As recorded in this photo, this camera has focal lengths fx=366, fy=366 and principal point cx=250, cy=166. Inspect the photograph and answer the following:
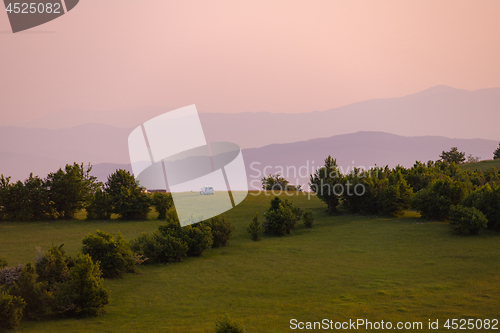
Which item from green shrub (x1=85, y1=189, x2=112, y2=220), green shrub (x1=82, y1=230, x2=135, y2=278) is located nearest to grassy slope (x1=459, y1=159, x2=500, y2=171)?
green shrub (x1=85, y1=189, x2=112, y2=220)

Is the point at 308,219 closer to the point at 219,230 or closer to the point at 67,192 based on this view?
the point at 219,230

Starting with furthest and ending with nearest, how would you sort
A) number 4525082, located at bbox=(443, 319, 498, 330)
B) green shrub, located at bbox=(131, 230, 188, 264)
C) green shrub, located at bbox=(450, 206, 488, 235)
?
green shrub, located at bbox=(450, 206, 488, 235), green shrub, located at bbox=(131, 230, 188, 264), number 4525082, located at bbox=(443, 319, 498, 330)

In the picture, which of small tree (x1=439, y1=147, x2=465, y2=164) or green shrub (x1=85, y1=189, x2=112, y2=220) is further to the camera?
small tree (x1=439, y1=147, x2=465, y2=164)

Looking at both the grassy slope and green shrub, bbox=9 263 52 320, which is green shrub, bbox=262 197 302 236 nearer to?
green shrub, bbox=9 263 52 320

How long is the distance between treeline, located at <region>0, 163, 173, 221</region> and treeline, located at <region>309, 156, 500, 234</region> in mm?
16731

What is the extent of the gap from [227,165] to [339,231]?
50.3ft

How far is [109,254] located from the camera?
1698 centimetres

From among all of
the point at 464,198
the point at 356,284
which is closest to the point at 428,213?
the point at 464,198

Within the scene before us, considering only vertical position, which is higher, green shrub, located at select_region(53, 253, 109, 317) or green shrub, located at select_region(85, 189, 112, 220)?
green shrub, located at select_region(85, 189, 112, 220)

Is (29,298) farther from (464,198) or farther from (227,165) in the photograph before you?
(464,198)

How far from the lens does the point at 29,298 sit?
1191cm

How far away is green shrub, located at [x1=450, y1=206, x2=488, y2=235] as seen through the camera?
922 inches

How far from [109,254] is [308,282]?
30.0 ft

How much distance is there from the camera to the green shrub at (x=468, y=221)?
23.4 meters
